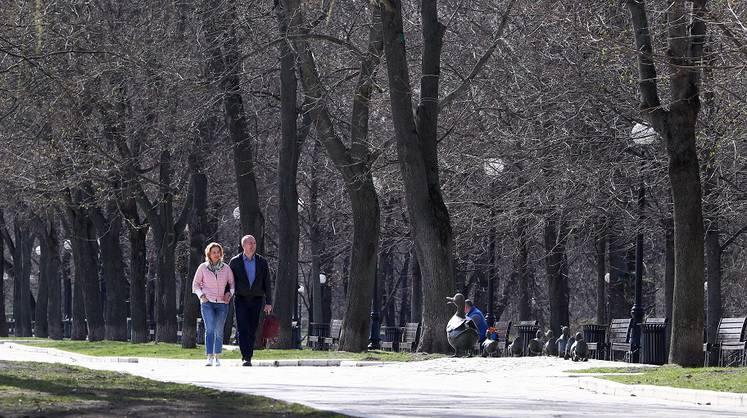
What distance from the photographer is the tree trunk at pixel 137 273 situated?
41688mm

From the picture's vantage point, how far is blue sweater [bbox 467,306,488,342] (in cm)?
2869

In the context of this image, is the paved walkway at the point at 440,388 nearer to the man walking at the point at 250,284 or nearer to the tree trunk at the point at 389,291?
the man walking at the point at 250,284

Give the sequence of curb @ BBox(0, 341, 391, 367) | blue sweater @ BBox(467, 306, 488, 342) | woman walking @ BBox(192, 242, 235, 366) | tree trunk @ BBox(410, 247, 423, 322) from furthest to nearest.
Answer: tree trunk @ BBox(410, 247, 423, 322) → blue sweater @ BBox(467, 306, 488, 342) → curb @ BBox(0, 341, 391, 367) → woman walking @ BBox(192, 242, 235, 366)

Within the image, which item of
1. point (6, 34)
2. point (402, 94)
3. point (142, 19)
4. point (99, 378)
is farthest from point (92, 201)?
point (99, 378)

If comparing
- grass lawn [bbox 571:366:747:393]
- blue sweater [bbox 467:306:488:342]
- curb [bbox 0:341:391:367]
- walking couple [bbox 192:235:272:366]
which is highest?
walking couple [bbox 192:235:272:366]

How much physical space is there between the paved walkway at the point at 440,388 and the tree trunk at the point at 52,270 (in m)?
27.8

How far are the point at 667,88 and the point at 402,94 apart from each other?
4.84 m

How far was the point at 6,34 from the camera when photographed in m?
23.1

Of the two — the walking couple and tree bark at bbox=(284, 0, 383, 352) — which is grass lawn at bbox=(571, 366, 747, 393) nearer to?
the walking couple

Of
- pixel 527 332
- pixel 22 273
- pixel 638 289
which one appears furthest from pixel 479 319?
pixel 22 273

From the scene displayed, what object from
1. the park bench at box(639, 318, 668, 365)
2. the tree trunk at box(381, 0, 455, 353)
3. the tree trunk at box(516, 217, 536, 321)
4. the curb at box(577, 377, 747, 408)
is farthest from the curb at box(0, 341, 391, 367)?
the tree trunk at box(516, 217, 536, 321)

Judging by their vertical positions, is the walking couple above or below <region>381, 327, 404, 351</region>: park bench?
above

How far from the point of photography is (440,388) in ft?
59.6

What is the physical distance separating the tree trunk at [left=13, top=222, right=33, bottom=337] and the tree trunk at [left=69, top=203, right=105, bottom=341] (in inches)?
503
